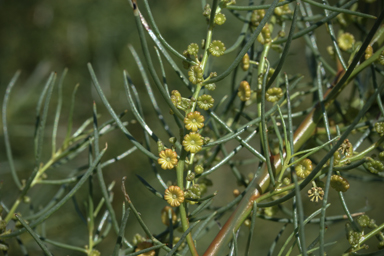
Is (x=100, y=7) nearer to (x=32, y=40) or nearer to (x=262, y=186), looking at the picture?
(x=32, y=40)

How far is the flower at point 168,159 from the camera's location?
0.69 feet

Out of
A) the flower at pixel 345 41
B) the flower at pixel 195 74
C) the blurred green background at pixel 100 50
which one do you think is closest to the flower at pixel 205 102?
the flower at pixel 195 74

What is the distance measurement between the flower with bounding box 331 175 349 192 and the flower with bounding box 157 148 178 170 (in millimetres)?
94

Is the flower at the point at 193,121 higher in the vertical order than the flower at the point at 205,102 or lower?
lower

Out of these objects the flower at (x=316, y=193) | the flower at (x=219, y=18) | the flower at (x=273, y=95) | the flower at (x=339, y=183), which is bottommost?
the flower at (x=316, y=193)

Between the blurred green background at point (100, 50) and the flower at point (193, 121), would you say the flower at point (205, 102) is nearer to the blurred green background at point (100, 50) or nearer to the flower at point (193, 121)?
the flower at point (193, 121)

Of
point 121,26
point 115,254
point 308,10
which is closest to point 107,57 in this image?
point 121,26

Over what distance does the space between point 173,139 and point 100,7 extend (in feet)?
3.13

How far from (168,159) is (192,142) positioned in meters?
0.02

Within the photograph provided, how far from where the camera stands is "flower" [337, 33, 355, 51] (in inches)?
12.0

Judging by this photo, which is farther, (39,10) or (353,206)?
(39,10)

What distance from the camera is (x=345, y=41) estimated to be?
306mm

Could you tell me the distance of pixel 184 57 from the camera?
0.22 m

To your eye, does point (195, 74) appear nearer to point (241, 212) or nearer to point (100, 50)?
point (241, 212)
